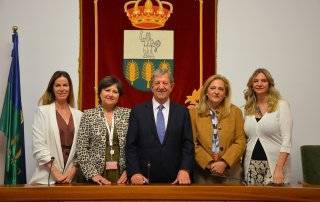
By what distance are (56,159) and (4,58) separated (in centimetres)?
165

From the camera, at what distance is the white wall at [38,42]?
4.49 meters

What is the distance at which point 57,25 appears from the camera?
4.54 m

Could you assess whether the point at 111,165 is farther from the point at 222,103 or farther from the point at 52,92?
the point at 222,103

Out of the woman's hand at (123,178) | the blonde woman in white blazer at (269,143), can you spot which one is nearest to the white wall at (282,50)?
the blonde woman in white blazer at (269,143)

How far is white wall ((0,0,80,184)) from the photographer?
449 cm

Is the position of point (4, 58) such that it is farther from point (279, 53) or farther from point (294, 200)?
point (294, 200)

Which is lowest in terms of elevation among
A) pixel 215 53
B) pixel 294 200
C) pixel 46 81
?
pixel 294 200

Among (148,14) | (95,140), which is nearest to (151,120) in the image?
(95,140)

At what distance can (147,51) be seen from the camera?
4539 mm

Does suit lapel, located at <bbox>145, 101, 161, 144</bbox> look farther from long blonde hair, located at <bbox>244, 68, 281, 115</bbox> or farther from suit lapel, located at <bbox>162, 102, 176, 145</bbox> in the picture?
long blonde hair, located at <bbox>244, 68, 281, 115</bbox>

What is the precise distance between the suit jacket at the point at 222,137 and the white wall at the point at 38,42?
165cm

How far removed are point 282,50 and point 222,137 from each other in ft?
5.65

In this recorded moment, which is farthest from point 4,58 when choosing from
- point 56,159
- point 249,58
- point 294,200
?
point 294,200

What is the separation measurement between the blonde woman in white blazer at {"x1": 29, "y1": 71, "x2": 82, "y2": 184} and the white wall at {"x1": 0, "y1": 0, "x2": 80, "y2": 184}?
0.97 meters
